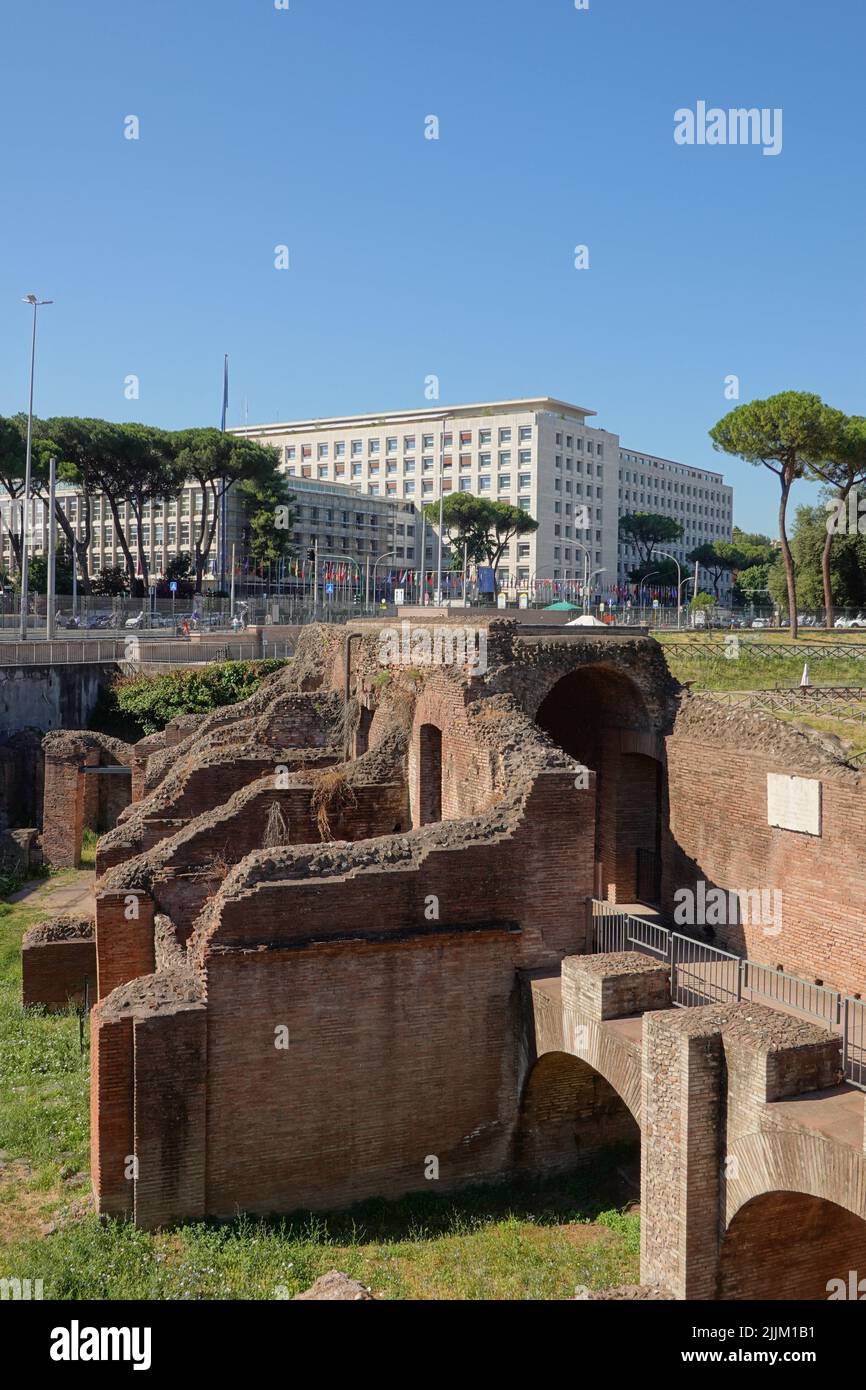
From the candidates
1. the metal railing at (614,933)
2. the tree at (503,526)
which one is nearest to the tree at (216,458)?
the tree at (503,526)

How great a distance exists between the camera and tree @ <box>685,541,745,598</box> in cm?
10850

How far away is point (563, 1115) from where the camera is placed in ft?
35.4

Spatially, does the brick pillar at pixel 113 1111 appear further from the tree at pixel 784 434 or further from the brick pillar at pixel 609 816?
the tree at pixel 784 434

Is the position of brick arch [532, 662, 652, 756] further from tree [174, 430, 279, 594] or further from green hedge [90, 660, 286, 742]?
tree [174, 430, 279, 594]

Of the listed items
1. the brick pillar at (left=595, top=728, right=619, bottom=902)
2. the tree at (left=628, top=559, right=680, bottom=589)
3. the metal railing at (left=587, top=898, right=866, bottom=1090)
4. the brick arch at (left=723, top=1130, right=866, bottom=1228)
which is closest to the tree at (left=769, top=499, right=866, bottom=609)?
the brick pillar at (left=595, top=728, right=619, bottom=902)

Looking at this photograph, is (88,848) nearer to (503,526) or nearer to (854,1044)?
(854,1044)

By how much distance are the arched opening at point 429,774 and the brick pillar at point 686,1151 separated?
6.44m

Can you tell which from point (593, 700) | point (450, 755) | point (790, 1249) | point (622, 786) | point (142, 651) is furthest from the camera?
point (142, 651)

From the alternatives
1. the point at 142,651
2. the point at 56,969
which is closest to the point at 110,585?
the point at 142,651

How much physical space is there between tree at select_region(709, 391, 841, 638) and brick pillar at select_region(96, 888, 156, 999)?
23485 millimetres

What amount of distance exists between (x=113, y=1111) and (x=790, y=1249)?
558 cm

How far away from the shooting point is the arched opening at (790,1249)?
800 cm
